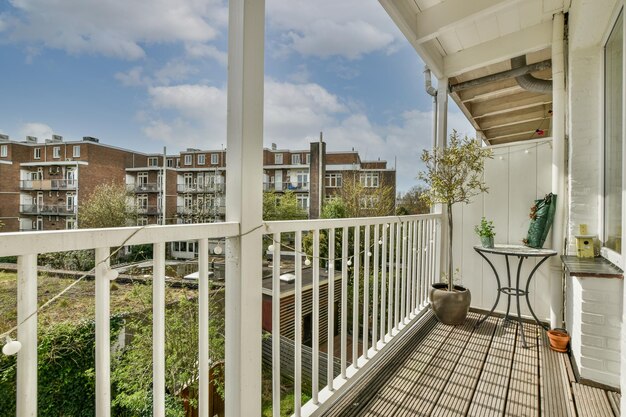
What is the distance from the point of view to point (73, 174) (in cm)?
124

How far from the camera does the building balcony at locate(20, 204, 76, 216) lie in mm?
1011

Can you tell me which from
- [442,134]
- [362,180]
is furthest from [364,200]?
[442,134]

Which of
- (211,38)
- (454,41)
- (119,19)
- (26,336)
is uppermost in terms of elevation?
(454,41)

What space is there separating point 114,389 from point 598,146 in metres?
6.59

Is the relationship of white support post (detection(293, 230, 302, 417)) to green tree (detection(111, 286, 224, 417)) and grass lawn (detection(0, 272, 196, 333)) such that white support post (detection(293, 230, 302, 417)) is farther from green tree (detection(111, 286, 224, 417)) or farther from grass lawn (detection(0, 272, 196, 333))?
green tree (detection(111, 286, 224, 417))

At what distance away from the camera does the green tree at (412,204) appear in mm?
4125

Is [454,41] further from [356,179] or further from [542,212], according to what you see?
[356,179]

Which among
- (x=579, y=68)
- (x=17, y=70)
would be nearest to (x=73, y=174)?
(x=17, y=70)

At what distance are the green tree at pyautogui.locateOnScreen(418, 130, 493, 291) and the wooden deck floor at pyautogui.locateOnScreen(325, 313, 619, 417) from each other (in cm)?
68

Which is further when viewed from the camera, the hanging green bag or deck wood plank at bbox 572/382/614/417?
the hanging green bag

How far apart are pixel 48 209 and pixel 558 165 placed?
354 centimetres

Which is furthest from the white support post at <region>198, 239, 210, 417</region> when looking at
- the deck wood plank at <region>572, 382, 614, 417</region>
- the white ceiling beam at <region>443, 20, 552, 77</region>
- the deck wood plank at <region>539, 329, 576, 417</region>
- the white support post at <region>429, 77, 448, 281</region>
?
the white ceiling beam at <region>443, 20, 552, 77</region>

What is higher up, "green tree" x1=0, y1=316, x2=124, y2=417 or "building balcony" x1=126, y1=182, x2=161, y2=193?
"building balcony" x1=126, y1=182, x2=161, y2=193

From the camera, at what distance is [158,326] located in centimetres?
100
